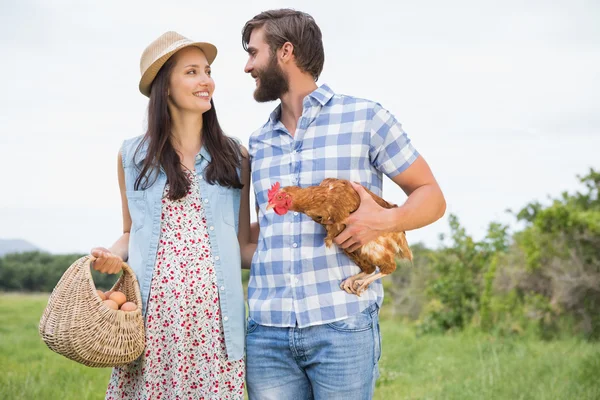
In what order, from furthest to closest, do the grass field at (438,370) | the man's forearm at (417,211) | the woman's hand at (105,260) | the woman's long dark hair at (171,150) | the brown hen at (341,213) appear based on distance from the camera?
the grass field at (438,370), the woman's long dark hair at (171,150), the woman's hand at (105,260), the man's forearm at (417,211), the brown hen at (341,213)

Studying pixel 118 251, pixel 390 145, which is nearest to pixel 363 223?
pixel 390 145


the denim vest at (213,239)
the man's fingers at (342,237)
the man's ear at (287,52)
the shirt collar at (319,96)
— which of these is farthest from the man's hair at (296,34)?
the man's fingers at (342,237)

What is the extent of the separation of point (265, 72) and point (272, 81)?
6cm

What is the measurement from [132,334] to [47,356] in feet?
15.6

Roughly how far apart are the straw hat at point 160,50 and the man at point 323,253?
A: 653 millimetres

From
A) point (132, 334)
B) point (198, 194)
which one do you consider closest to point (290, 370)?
point (132, 334)

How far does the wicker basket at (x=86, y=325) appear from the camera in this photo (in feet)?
8.80

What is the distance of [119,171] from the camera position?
130 inches

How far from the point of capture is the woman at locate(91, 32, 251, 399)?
2.95 meters

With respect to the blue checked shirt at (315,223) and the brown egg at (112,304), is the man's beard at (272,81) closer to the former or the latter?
the blue checked shirt at (315,223)

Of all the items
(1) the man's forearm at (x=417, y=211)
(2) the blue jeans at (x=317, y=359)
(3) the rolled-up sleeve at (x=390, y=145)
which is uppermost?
(3) the rolled-up sleeve at (x=390, y=145)

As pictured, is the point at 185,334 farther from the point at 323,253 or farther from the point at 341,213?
the point at 341,213

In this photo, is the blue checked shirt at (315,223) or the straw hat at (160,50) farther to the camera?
the straw hat at (160,50)

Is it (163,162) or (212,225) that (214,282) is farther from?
(163,162)
